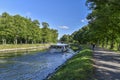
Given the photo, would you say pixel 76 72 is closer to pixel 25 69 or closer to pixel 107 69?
pixel 107 69

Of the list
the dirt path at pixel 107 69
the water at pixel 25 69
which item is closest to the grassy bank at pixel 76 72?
the dirt path at pixel 107 69

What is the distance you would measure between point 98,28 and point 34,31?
69.6 m

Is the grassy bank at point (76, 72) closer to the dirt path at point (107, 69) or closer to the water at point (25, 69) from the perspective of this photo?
the dirt path at point (107, 69)

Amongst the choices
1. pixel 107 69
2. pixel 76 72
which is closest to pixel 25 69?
pixel 107 69

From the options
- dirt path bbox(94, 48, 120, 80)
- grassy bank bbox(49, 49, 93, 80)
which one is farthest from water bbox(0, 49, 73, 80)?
dirt path bbox(94, 48, 120, 80)

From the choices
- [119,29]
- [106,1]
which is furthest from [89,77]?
[119,29]

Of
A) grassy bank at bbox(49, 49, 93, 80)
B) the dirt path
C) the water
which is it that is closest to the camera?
grassy bank at bbox(49, 49, 93, 80)

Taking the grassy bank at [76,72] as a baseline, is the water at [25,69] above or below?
below

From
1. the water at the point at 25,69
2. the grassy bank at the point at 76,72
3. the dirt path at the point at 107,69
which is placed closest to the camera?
the grassy bank at the point at 76,72

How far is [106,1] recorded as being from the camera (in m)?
16.3

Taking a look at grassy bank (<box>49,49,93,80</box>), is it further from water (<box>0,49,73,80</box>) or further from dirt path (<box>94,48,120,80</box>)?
water (<box>0,49,73,80</box>)

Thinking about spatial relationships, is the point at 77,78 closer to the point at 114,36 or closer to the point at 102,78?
the point at 102,78

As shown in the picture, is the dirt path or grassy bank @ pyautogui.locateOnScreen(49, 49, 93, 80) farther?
the dirt path

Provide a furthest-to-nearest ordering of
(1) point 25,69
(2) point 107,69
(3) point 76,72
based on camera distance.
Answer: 1. (1) point 25,69
2. (2) point 107,69
3. (3) point 76,72
